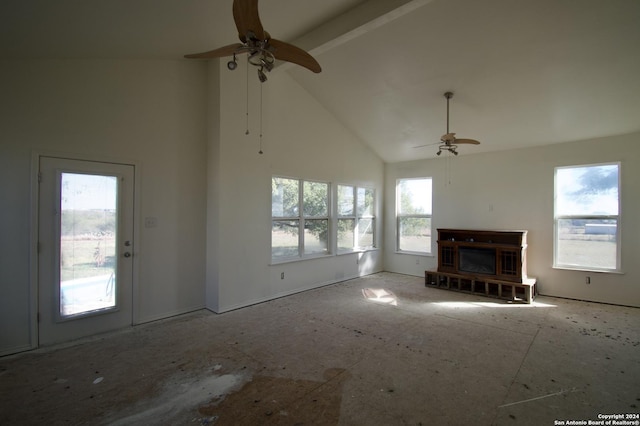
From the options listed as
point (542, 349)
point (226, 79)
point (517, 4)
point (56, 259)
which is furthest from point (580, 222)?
point (56, 259)

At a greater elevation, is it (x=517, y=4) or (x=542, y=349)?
(x=517, y=4)

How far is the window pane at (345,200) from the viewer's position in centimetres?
620

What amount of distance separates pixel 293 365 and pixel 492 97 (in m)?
4.46

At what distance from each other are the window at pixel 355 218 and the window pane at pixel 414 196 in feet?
2.32

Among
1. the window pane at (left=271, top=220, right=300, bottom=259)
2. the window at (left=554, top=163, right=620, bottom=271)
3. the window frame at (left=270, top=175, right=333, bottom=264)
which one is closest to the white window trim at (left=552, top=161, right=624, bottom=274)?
the window at (left=554, top=163, right=620, bottom=271)

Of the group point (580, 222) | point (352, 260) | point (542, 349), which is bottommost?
point (542, 349)

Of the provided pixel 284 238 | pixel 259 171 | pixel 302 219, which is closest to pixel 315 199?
pixel 302 219

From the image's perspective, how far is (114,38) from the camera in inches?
116

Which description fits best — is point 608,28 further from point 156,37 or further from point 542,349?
point 156,37

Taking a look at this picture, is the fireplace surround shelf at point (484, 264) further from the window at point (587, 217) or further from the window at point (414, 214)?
the window at point (414, 214)

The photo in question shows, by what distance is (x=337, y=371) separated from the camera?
2.68 meters

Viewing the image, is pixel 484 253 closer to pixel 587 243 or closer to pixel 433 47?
pixel 587 243

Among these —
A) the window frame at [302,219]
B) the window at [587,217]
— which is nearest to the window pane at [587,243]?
the window at [587,217]

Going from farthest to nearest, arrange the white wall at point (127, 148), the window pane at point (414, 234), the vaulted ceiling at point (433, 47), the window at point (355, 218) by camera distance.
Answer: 1. the window pane at point (414, 234)
2. the window at point (355, 218)
3. the white wall at point (127, 148)
4. the vaulted ceiling at point (433, 47)
